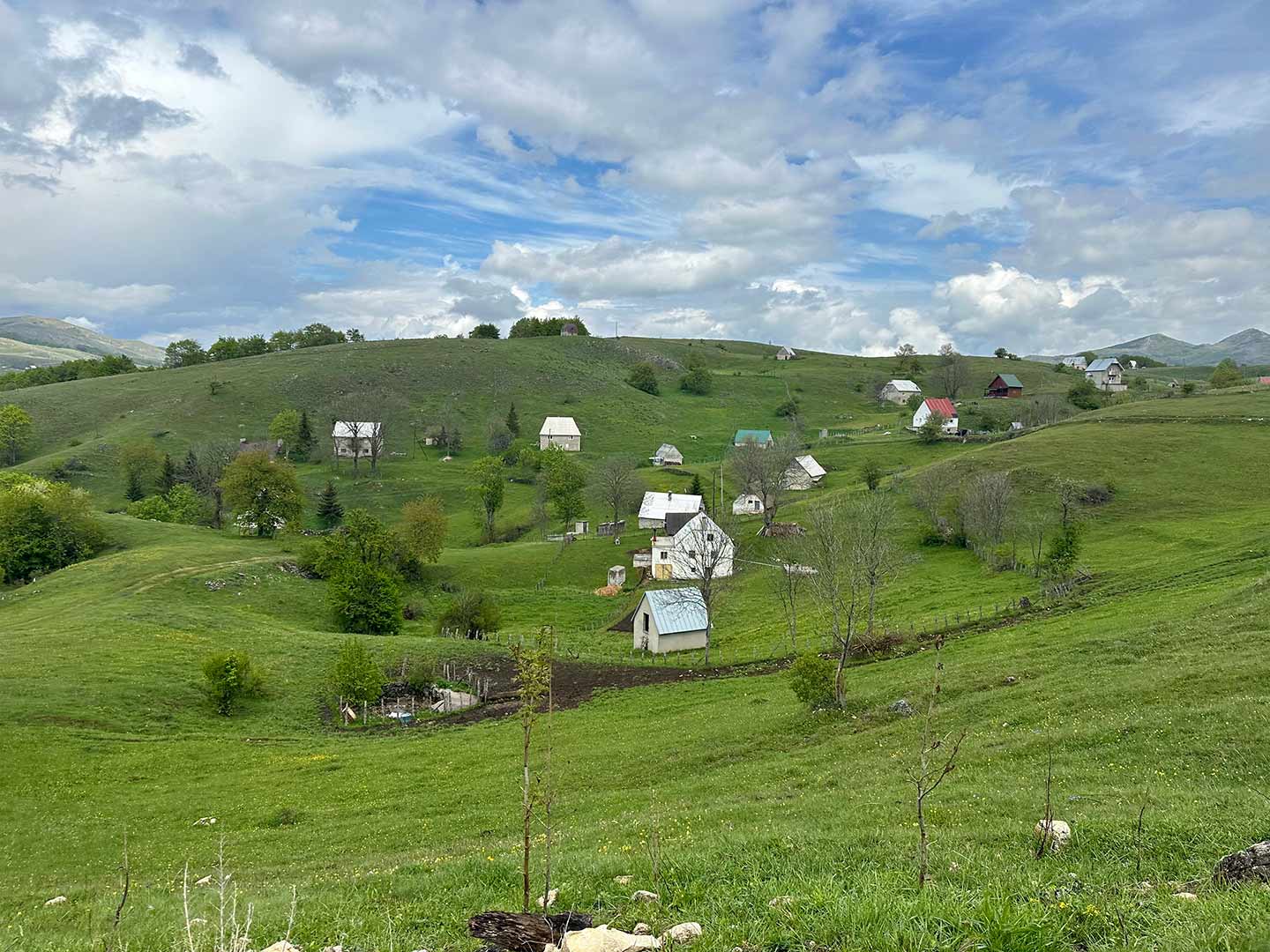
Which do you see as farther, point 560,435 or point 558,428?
point 558,428

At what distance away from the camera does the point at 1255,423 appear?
8344 cm

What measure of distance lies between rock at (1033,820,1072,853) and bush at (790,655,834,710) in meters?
16.0

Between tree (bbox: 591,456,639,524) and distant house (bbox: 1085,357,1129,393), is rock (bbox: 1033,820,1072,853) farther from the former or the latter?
distant house (bbox: 1085,357,1129,393)

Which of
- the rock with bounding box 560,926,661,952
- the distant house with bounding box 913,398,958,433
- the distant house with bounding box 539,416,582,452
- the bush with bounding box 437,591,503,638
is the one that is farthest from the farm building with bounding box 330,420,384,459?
the rock with bounding box 560,926,661,952

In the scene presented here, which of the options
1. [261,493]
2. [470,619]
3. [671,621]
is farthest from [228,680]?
[261,493]

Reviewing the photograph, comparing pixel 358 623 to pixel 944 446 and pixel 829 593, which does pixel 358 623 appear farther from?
pixel 944 446

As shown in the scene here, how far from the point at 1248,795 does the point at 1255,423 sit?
95.7m

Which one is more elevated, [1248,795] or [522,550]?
[1248,795]

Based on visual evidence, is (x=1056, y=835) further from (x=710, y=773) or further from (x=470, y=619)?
(x=470, y=619)

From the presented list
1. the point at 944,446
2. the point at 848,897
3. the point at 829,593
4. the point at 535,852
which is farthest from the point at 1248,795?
the point at 944,446

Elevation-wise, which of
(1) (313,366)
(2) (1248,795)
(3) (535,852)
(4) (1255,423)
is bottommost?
(3) (535,852)

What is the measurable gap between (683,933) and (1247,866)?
19.8ft

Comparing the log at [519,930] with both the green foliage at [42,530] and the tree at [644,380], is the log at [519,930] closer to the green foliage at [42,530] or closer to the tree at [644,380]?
the green foliage at [42,530]

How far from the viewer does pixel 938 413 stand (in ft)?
407
